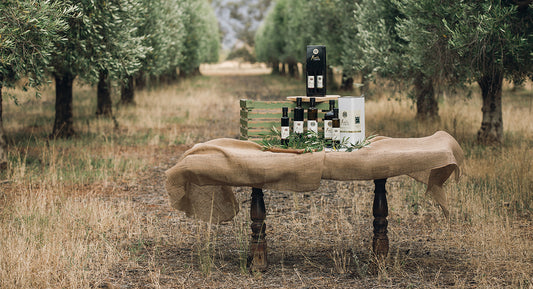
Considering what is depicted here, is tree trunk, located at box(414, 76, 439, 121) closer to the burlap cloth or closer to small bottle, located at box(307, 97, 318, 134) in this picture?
small bottle, located at box(307, 97, 318, 134)

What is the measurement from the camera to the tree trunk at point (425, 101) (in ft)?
49.8

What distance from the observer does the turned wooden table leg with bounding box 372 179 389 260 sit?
589 cm

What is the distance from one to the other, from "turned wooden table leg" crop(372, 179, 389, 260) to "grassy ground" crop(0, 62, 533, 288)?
7.0 inches

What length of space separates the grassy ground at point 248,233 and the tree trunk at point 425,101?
272 cm

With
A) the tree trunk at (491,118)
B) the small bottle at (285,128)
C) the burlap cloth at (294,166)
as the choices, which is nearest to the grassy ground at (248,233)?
the tree trunk at (491,118)

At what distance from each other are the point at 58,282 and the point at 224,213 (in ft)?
6.06

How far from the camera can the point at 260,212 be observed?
5934 mm

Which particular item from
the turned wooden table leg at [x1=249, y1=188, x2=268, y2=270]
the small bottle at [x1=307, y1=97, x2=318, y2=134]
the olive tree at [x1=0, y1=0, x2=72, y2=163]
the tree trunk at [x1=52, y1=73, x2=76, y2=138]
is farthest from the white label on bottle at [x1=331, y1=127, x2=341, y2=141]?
the tree trunk at [x1=52, y1=73, x2=76, y2=138]

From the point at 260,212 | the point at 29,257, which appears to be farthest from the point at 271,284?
the point at 29,257

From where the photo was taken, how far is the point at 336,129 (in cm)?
591

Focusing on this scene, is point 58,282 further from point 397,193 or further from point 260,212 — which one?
point 397,193

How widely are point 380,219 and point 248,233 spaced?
2.12 metres

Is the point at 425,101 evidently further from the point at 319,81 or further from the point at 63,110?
the point at 319,81

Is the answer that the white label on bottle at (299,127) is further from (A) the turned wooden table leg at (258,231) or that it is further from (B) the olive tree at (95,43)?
(B) the olive tree at (95,43)
